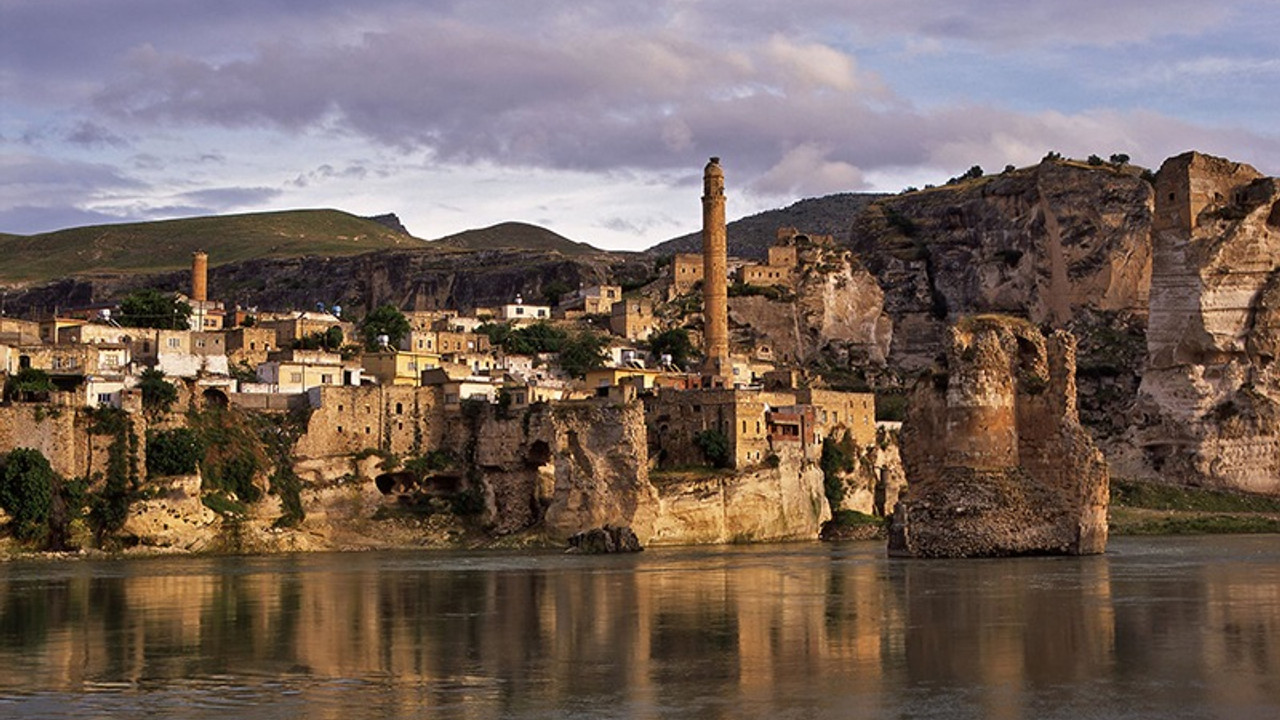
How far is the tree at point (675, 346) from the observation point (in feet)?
343

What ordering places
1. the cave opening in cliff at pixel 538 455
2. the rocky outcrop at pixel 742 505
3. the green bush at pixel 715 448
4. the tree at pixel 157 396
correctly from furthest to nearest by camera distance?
the green bush at pixel 715 448 → the cave opening in cliff at pixel 538 455 → the rocky outcrop at pixel 742 505 → the tree at pixel 157 396

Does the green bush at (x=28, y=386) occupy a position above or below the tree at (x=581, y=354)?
below

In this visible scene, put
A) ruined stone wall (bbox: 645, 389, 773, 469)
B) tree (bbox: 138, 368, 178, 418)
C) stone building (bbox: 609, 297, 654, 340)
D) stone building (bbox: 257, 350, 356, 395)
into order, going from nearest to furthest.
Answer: tree (bbox: 138, 368, 178, 418) → ruined stone wall (bbox: 645, 389, 773, 469) → stone building (bbox: 257, 350, 356, 395) → stone building (bbox: 609, 297, 654, 340)

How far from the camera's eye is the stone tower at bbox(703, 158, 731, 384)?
101000mm

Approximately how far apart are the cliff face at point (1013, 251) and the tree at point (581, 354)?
36.2 metres

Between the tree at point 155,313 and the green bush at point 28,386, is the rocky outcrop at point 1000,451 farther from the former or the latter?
the tree at point 155,313

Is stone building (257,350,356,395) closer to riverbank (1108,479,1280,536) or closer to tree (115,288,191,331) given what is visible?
tree (115,288,191,331)

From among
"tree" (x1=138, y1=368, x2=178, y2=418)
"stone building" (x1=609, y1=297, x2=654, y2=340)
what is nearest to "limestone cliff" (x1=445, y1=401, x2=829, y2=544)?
"tree" (x1=138, y1=368, x2=178, y2=418)

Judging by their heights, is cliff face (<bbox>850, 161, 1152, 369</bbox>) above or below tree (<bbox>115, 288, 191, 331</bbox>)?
above

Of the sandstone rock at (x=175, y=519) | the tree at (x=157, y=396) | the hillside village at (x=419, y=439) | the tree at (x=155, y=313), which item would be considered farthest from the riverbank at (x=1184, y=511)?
the tree at (x=155, y=313)

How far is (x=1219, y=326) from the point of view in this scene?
102625mm

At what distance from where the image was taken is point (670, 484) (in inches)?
2896

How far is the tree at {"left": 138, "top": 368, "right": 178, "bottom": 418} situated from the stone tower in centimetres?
3362

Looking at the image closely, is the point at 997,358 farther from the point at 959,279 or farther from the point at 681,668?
the point at 959,279
